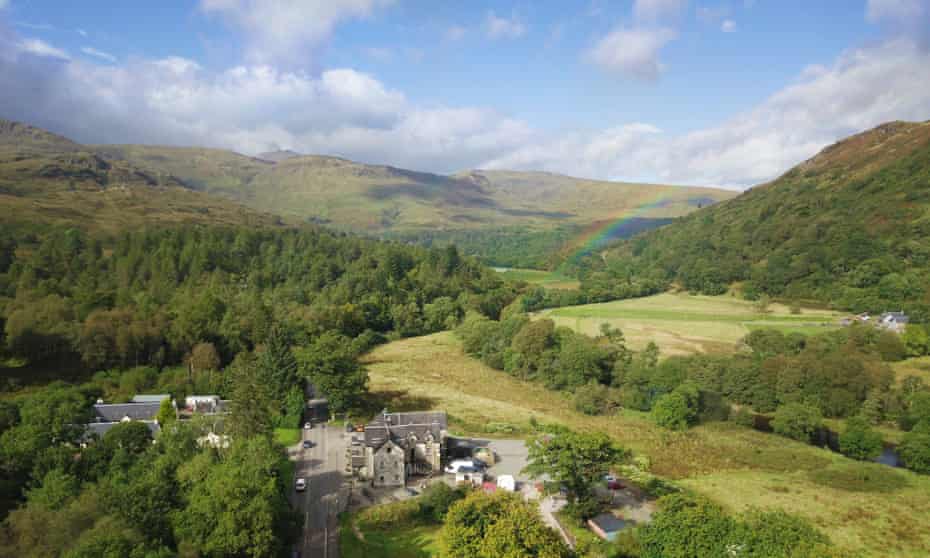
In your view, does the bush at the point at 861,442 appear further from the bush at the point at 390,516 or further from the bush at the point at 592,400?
the bush at the point at 390,516

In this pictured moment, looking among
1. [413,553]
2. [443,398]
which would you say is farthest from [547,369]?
[413,553]

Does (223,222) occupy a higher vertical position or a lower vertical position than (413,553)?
higher

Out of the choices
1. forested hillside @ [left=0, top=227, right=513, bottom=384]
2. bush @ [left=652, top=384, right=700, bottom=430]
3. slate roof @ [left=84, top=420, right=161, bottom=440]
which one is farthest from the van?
forested hillside @ [left=0, top=227, right=513, bottom=384]

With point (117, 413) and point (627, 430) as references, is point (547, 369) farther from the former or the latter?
point (117, 413)

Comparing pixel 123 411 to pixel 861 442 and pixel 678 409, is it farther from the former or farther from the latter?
pixel 861 442

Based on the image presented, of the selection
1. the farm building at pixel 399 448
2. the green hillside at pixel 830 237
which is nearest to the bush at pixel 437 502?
the farm building at pixel 399 448

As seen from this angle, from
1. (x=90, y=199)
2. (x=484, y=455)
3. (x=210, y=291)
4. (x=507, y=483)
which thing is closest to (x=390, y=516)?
(x=507, y=483)
